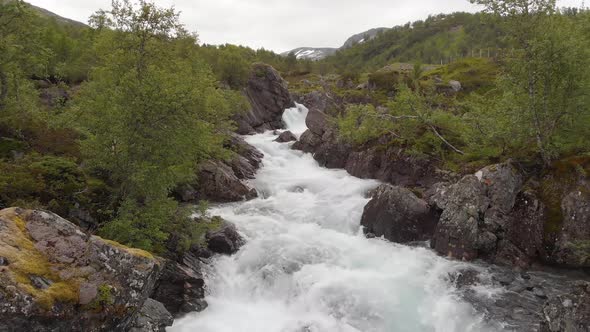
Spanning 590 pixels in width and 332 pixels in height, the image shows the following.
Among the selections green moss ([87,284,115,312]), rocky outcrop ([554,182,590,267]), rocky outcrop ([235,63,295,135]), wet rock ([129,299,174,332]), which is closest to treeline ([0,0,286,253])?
wet rock ([129,299,174,332])

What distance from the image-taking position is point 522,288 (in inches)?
752

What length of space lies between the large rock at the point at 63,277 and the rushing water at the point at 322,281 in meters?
4.86

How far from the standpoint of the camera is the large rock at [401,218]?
2483 centimetres

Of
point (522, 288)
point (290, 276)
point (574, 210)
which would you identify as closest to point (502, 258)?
point (522, 288)

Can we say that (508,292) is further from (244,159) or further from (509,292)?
(244,159)

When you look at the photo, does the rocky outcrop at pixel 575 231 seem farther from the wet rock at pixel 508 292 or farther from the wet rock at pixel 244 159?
the wet rock at pixel 244 159

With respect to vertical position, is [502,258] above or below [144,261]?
below

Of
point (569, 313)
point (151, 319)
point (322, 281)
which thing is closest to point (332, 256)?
point (322, 281)

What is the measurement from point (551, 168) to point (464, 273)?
9.15 meters

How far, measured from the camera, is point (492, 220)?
74.3 ft

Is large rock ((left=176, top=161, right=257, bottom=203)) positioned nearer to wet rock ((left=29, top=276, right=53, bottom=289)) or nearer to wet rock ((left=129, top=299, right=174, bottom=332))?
wet rock ((left=129, top=299, right=174, bottom=332))

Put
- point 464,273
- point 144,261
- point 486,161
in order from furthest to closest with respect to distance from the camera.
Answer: point 486,161 < point 464,273 < point 144,261

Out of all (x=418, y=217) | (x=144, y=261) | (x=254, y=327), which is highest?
(x=144, y=261)

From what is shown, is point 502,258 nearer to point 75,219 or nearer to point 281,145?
point 75,219
